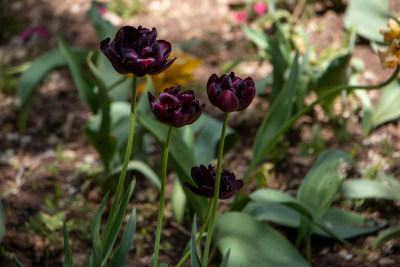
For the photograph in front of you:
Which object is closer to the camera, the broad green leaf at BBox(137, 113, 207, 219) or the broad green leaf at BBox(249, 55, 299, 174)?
the broad green leaf at BBox(137, 113, 207, 219)

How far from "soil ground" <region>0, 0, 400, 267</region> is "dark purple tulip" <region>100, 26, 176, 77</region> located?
902mm

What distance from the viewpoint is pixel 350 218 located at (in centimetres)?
182

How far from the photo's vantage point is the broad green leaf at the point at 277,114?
5.86ft

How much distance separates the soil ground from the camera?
5.90 feet

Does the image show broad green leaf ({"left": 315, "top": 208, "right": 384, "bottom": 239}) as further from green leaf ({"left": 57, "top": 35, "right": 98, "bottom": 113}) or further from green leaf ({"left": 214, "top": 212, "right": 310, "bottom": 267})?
green leaf ({"left": 57, "top": 35, "right": 98, "bottom": 113})

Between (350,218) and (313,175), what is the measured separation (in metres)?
0.22

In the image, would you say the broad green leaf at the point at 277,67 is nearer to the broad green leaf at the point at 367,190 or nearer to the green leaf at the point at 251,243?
the broad green leaf at the point at 367,190

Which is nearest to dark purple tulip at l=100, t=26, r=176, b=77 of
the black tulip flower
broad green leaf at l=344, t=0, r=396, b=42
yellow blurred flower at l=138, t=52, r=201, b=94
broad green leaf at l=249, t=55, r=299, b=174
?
the black tulip flower

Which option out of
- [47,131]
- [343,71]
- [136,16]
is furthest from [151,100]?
[136,16]

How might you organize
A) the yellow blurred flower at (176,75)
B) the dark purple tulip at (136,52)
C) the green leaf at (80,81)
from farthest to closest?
the yellow blurred flower at (176,75), the green leaf at (80,81), the dark purple tulip at (136,52)

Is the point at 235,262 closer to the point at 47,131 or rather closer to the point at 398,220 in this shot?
the point at 398,220

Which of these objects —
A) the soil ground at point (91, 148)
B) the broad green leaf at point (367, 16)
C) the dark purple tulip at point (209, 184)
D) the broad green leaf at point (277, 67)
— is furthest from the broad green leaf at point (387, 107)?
the dark purple tulip at point (209, 184)

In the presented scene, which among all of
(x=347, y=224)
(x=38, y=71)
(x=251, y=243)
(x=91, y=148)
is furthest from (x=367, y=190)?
(x=38, y=71)

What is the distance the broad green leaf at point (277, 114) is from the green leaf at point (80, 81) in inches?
25.3
